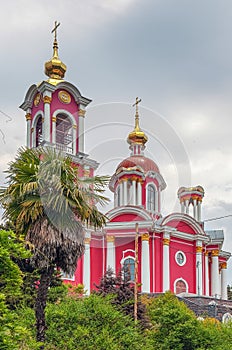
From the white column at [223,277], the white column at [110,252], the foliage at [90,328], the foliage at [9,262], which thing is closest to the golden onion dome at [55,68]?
the white column at [110,252]

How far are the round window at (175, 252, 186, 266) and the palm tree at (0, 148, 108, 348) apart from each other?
2370cm

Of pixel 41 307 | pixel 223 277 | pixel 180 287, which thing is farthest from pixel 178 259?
pixel 41 307

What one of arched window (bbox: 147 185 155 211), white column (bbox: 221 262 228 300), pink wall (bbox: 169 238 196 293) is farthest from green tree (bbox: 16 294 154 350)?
white column (bbox: 221 262 228 300)

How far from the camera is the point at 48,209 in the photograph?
19.8m

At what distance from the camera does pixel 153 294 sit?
3897cm

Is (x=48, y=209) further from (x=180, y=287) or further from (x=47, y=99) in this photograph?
(x=180, y=287)

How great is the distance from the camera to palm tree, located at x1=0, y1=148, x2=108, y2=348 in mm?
19625

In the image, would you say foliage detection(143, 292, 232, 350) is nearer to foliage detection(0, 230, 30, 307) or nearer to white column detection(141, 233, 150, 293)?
foliage detection(0, 230, 30, 307)

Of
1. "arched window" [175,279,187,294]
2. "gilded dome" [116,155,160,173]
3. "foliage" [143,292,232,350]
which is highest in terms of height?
"gilded dome" [116,155,160,173]

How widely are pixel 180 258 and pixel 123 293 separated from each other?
49.0ft

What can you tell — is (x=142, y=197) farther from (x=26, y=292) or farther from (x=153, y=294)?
(x=26, y=292)

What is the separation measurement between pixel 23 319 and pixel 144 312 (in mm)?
8894

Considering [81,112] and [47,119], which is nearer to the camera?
[47,119]

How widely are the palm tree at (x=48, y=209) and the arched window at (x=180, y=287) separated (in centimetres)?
2359
